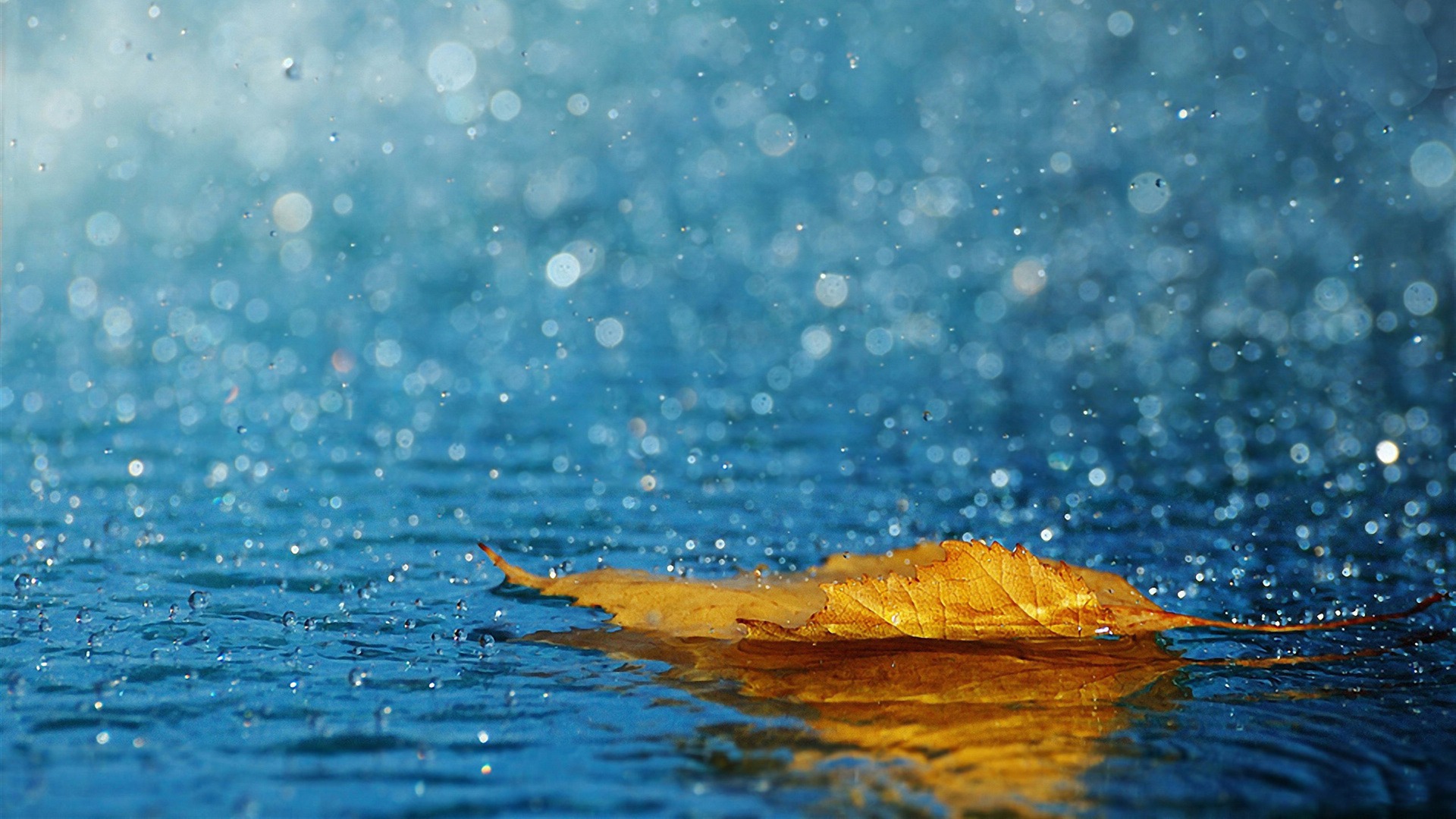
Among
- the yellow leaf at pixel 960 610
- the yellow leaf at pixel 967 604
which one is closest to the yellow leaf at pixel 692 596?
the yellow leaf at pixel 960 610

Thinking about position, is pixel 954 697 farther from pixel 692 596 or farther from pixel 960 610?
pixel 692 596

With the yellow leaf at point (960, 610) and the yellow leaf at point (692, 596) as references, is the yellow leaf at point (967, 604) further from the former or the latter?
the yellow leaf at point (692, 596)

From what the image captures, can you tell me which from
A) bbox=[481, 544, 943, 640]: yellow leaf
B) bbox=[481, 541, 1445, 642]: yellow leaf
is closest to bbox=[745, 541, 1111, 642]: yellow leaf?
bbox=[481, 541, 1445, 642]: yellow leaf

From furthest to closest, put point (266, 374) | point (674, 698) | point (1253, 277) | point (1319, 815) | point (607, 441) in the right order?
point (1253, 277), point (266, 374), point (607, 441), point (674, 698), point (1319, 815)

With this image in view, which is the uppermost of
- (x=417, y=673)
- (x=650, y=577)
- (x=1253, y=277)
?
(x=1253, y=277)

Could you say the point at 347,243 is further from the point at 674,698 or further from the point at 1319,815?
the point at 1319,815

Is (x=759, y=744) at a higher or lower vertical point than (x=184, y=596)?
lower

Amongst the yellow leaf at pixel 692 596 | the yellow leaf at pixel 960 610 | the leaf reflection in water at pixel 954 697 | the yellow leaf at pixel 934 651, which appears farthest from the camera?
the yellow leaf at pixel 692 596

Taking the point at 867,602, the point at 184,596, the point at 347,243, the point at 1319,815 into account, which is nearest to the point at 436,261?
the point at 347,243

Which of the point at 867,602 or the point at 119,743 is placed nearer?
the point at 119,743

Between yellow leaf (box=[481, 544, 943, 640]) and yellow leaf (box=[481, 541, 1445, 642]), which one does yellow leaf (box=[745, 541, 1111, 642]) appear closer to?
yellow leaf (box=[481, 541, 1445, 642])

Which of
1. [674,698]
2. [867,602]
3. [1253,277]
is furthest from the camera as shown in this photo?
[1253,277]
